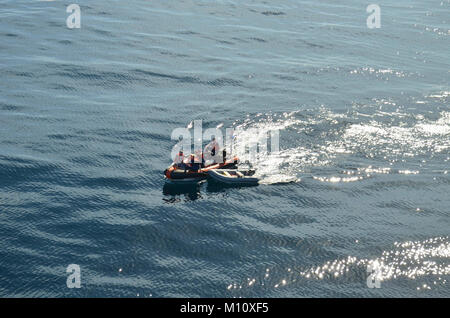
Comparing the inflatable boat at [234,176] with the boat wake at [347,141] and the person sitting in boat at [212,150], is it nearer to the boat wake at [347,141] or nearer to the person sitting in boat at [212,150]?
the boat wake at [347,141]

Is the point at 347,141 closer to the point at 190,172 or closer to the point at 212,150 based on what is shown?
the point at 212,150

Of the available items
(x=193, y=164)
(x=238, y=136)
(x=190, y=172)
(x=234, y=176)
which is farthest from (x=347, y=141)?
(x=190, y=172)

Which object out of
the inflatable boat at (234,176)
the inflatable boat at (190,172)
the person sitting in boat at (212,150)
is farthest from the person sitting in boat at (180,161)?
the person sitting in boat at (212,150)

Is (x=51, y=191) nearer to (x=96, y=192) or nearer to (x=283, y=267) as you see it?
(x=96, y=192)

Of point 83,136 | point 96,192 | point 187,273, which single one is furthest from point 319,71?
point 187,273

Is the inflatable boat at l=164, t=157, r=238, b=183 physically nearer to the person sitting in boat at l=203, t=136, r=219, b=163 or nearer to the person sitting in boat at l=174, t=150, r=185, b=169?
the person sitting in boat at l=174, t=150, r=185, b=169

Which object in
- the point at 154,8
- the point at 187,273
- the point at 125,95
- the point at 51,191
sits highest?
the point at 154,8
